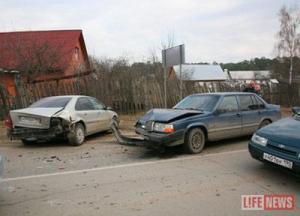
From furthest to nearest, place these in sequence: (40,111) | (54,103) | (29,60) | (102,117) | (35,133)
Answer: (29,60) → (102,117) → (54,103) → (40,111) → (35,133)

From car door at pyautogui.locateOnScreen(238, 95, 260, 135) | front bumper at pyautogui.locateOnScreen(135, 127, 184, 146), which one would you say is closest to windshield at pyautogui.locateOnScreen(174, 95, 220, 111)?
car door at pyautogui.locateOnScreen(238, 95, 260, 135)

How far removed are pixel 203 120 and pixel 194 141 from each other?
55 centimetres

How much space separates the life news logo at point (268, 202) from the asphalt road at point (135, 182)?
0.10 meters

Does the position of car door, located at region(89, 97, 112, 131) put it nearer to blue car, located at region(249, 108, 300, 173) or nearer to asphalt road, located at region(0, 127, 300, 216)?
asphalt road, located at region(0, 127, 300, 216)

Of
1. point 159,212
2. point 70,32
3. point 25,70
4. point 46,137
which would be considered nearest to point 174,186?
point 159,212

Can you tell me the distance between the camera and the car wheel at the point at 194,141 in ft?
25.3

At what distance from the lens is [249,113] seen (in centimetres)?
920

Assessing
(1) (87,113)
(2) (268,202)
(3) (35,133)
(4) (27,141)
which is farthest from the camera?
(1) (87,113)

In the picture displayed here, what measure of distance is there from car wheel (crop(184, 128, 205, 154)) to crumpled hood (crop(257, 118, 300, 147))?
1926 mm

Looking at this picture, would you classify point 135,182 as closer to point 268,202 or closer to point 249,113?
point 268,202

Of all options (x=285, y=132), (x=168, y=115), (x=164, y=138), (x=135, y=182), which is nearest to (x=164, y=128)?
(x=164, y=138)

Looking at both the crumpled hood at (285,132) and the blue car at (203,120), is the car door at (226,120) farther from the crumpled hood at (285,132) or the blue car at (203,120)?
the crumpled hood at (285,132)

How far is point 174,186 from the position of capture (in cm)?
541

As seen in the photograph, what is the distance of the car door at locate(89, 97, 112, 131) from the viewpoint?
10.6 meters
